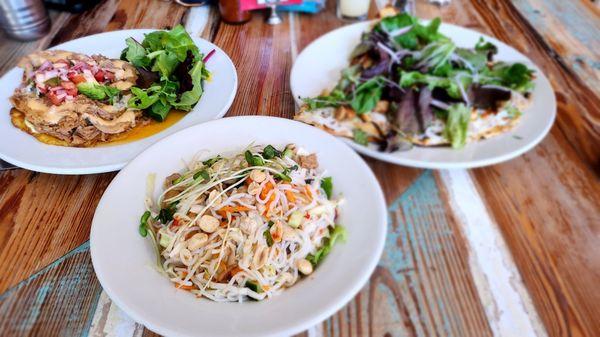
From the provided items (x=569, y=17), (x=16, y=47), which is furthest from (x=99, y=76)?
(x=569, y=17)

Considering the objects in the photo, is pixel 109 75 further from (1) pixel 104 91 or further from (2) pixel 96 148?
(2) pixel 96 148

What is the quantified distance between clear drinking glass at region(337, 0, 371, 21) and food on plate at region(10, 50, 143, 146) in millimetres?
1147

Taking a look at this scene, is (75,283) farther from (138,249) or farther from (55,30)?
(55,30)

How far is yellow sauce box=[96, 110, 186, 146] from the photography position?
131cm

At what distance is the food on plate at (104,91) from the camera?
4.29ft

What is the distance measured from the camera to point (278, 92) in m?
1.55

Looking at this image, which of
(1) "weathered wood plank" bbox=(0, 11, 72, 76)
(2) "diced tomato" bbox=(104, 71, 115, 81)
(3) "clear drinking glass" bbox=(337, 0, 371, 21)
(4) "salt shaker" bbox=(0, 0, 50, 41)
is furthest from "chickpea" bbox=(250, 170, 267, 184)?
(4) "salt shaker" bbox=(0, 0, 50, 41)

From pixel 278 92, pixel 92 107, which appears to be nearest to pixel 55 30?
pixel 92 107

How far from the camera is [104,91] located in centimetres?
139

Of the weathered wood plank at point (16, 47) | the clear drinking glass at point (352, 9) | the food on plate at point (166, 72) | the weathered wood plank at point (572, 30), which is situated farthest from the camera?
the clear drinking glass at point (352, 9)

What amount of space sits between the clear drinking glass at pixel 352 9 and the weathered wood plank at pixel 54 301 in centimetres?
169

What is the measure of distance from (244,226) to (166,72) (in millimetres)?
840

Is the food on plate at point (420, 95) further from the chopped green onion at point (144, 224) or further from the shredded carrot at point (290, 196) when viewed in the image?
the chopped green onion at point (144, 224)

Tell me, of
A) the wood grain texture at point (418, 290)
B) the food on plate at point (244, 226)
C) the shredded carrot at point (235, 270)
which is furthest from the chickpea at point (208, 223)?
the wood grain texture at point (418, 290)
